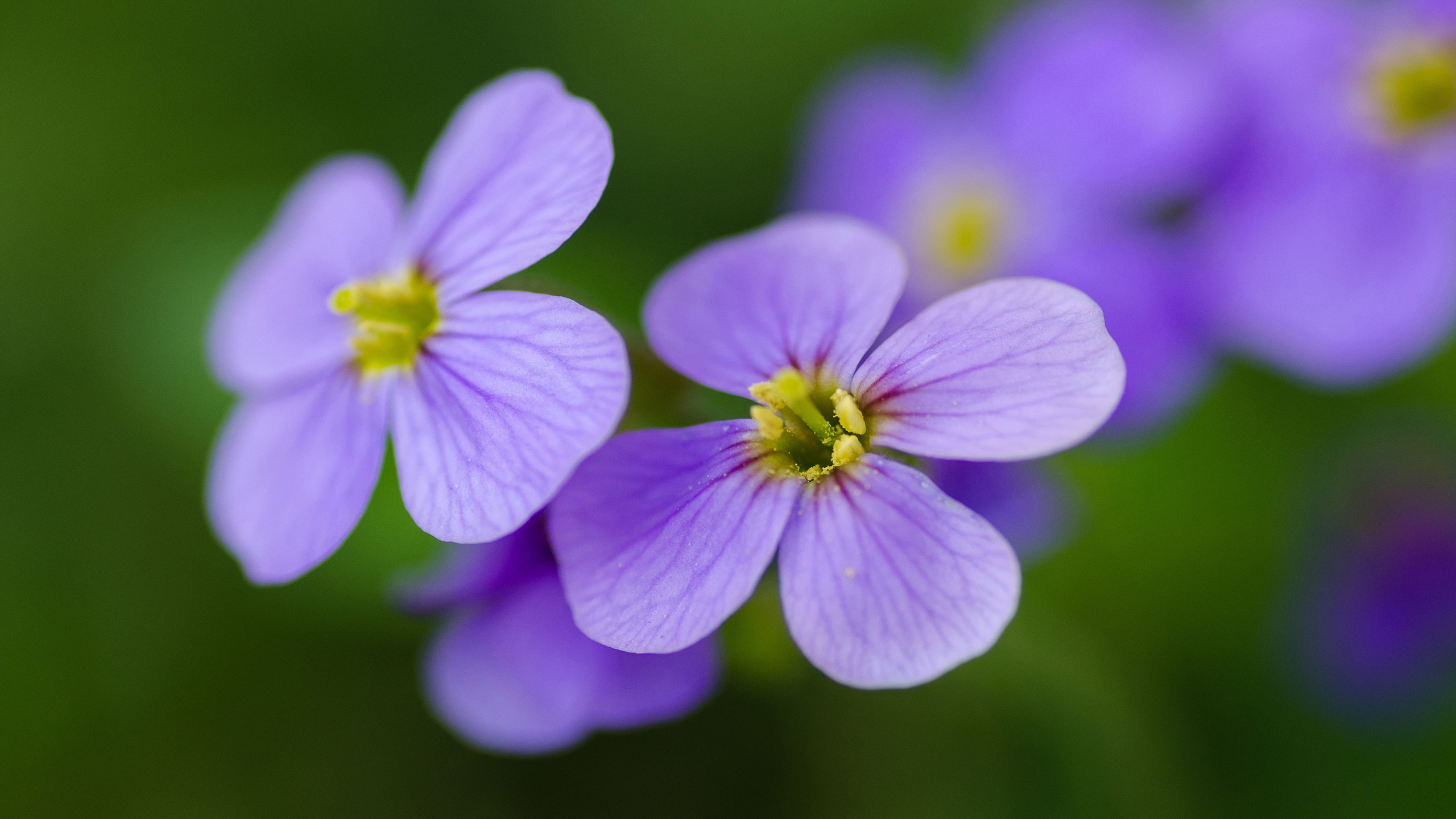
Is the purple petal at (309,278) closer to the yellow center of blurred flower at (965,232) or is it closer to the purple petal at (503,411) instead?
the purple petal at (503,411)

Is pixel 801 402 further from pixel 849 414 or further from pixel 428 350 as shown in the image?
pixel 428 350

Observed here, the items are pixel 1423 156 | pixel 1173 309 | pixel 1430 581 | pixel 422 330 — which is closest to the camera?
pixel 422 330

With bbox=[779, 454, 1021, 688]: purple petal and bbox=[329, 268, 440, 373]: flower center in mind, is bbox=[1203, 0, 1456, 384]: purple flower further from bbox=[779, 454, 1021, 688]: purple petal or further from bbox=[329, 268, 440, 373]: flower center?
bbox=[329, 268, 440, 373]: flower center

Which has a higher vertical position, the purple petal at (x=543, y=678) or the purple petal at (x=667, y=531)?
the purple petal at (x=667, y=531)

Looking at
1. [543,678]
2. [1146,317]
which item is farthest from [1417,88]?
[543,678]

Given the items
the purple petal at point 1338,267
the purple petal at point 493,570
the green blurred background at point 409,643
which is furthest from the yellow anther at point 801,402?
the green blurred background at point 409,643

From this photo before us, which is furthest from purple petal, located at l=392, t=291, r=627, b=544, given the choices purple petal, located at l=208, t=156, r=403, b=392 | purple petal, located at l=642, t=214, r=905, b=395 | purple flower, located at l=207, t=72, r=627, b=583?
purple petal, located at l=208, t=156, r=403, b=392

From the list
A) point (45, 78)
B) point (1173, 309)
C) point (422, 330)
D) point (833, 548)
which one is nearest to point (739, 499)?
point (833, 548)

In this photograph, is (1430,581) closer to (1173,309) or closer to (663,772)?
(1173,309)

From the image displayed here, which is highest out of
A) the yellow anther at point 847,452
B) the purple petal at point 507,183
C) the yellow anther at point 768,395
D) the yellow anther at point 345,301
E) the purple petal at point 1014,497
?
the purple petal at point 507,183
